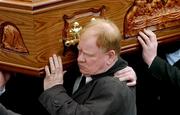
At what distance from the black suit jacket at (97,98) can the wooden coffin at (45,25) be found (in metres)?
0.21

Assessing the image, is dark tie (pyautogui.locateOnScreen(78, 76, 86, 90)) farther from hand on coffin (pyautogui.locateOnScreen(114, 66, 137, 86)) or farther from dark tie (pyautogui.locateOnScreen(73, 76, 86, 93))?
hand on coffin (pyautogui.locateOnScreen(114, 66, 137, 86))

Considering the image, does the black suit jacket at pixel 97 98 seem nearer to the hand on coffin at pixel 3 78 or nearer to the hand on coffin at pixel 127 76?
the hand on coffin at pixel 127 76

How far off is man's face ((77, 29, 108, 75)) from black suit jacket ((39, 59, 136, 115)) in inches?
1.7

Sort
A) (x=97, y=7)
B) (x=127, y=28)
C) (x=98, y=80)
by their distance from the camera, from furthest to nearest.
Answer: (x=127, y=28) → (x=97, y=7) → (x=98, y=80)

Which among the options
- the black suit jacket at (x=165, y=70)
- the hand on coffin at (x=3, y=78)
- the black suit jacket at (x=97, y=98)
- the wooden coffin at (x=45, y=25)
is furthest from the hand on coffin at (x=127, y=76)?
the hand on coffin at (x=3, y=78)

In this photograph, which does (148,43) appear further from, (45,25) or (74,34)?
(45,25)

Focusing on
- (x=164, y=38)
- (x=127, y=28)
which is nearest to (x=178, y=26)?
(x=164, y=38)

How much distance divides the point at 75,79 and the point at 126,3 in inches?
20.5

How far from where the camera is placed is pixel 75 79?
331cm

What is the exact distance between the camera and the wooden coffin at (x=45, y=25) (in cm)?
294

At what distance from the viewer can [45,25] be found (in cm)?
297

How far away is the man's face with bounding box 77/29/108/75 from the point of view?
285 centimetres

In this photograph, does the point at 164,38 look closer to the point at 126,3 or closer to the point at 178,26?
the point at 178,26

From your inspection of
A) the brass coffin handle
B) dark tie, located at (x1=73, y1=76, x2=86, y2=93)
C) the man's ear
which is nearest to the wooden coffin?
the brass coffin handle
